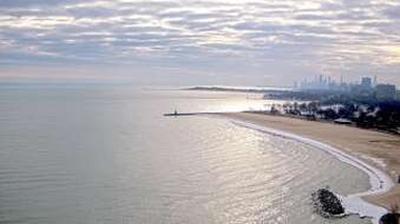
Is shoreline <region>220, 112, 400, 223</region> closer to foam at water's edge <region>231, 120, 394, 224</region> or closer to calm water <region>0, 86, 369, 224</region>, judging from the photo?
foam at water's edge <region>231, 120, 394, 224</region>

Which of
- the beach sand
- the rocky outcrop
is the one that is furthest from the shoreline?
the rocky outcrop

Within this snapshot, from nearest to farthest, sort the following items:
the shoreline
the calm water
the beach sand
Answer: the calm water
the shoreline
the beach sand

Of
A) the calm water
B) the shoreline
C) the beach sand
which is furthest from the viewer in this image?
the beach sand

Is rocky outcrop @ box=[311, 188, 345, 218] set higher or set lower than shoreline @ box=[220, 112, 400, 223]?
higher

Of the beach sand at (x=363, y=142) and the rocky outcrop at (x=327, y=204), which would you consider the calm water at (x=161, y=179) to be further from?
the beach sand at (x=363, y=142)

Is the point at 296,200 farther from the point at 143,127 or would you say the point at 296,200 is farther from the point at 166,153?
the point at 143,127

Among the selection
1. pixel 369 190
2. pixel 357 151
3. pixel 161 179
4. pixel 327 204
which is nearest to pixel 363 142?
pixel 357 151

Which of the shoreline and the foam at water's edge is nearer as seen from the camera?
the foam at water's edge

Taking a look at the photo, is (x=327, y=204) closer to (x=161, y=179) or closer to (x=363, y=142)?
(x=161, y=179)
